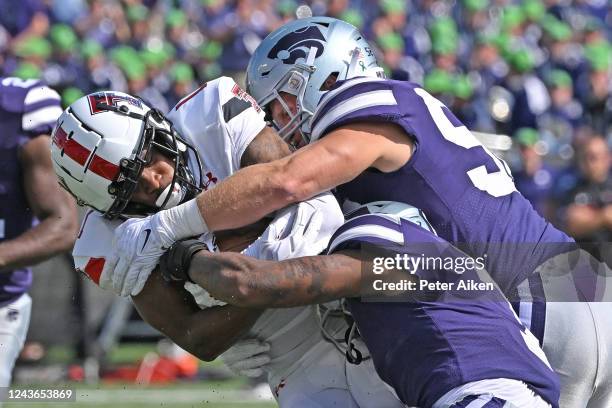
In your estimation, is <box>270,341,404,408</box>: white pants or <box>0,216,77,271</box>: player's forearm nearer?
<box>270,341,404,408</box>: white pants

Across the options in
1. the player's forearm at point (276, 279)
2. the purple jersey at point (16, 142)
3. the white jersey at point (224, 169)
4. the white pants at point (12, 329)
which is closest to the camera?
the player's forearm at point (276, 279)

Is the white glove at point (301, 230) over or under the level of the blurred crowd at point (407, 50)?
over

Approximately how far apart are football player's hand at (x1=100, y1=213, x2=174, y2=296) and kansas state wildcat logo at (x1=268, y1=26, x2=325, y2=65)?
93cm

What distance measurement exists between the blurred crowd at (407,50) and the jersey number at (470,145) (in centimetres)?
737

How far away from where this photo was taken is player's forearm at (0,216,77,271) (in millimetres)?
5133

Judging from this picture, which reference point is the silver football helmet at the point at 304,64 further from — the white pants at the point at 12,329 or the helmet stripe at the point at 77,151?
the white pants at the point at 12,329

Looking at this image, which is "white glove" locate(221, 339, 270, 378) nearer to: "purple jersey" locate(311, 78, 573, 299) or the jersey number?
"purple jersey" locate(311, 78, 573, 299)

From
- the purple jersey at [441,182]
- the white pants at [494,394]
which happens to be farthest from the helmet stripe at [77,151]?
the white pants at [494,394]

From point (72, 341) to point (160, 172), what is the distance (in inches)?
177

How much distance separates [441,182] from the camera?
3178 millimetres

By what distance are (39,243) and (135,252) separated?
2178 millimetres

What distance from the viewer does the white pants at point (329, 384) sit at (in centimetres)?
340

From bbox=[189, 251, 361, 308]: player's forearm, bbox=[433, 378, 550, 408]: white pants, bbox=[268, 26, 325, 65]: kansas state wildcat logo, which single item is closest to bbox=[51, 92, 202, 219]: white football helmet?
bbox=[189, 251, 361, 308]: player's forearm

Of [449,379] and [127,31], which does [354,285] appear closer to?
[449,379]
